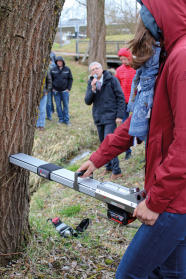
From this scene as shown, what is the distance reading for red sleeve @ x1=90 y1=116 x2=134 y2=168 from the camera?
185 cm

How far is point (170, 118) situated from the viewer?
1.39 m

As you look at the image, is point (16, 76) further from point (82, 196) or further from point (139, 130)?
point (82, 196)

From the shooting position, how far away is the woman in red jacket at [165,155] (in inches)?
49.0

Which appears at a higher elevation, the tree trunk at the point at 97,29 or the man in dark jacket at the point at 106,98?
the tree trunk at the point at 97,29

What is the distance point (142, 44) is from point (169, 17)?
0.66ft

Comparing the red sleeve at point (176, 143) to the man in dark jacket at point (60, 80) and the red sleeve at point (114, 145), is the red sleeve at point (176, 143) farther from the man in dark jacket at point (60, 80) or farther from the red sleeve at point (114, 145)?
the man in dark jacket at point (60, 80)

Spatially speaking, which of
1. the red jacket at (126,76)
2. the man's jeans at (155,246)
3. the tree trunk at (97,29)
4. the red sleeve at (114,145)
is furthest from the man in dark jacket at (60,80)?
the man's jeans at (155,246)

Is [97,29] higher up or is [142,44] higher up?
[97,29]

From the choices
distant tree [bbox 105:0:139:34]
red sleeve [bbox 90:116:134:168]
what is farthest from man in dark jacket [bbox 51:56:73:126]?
distant tree [bbox 105:0:139:34]

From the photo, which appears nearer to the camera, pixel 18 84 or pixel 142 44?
pixel 142 44

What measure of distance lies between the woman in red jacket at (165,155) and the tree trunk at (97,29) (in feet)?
40.6

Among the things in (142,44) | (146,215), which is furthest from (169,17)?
(146,215)

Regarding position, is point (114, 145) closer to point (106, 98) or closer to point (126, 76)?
point (106, 98)

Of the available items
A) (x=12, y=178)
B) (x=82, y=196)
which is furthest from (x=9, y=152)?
(x=82, y=196)
